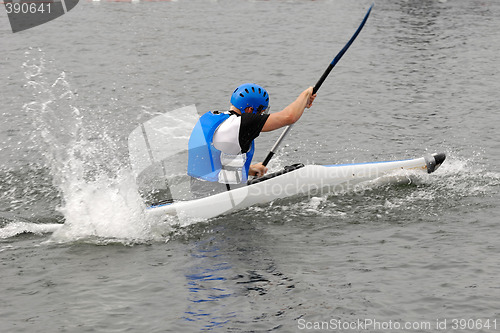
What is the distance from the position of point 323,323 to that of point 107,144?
25.8 feet

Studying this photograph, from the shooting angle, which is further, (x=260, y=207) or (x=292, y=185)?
(x=292, y=185)

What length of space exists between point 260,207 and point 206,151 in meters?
1.27

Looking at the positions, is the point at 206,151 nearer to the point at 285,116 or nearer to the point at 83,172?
the point at 285,116

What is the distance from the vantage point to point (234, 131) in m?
8.52

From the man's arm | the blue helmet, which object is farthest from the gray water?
the blue helmet

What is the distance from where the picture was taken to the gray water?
697 centimetres

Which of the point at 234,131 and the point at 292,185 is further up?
the point at 234,131

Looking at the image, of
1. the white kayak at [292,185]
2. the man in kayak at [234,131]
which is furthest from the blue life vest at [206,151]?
the white kayak at [292,185]

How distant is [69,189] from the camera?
1051 centimetres

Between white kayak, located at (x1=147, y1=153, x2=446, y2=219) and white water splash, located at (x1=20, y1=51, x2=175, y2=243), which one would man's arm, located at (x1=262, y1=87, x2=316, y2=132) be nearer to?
white kayak, located at (x1=147, y1=153, x2=446, y2=219)

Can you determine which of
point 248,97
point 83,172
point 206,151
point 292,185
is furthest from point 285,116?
point 83,172

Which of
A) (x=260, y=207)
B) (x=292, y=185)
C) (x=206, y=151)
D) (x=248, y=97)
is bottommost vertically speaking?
(x=260, y=207)

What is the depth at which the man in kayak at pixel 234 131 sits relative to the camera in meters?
8.48

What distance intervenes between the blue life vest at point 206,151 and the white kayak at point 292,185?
1.06 feet
